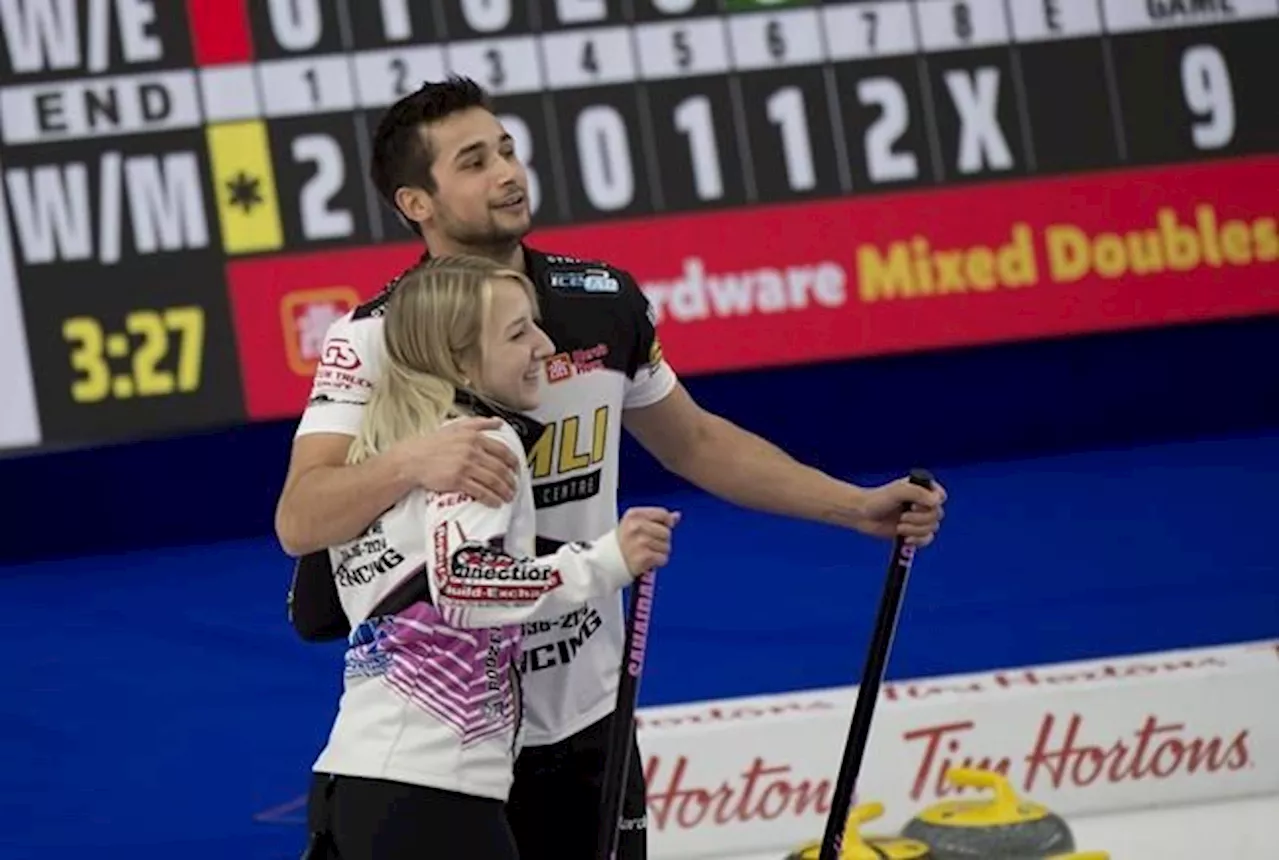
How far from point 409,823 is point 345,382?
2.17 feet

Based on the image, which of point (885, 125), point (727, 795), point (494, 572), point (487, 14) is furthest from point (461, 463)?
point (885, 125)

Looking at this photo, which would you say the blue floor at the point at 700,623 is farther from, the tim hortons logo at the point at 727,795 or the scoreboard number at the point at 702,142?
the scoreboard number at the point at 702,142

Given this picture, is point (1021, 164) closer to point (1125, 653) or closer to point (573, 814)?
point (1125, 653)

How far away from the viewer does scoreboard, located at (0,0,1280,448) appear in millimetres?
9898

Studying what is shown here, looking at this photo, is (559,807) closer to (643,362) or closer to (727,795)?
(643,362)

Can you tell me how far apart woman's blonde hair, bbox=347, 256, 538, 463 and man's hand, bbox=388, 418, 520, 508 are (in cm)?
10

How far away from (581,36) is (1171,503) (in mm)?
2855

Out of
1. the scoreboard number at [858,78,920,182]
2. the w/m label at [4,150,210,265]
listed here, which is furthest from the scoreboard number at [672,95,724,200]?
the w/m label at [4,150,210,265]

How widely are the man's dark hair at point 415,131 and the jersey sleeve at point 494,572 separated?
0.77 m

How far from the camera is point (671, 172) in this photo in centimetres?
1019

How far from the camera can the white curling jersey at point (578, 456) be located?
13.3ft

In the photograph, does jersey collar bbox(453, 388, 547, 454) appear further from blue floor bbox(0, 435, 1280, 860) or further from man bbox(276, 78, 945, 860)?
blue floor bbox(0, 435, 1280, 860)

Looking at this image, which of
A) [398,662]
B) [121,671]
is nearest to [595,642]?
[398,662]

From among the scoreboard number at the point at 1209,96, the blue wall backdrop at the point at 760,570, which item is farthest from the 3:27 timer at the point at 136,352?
the scoreboard number at the point at 1209,96
